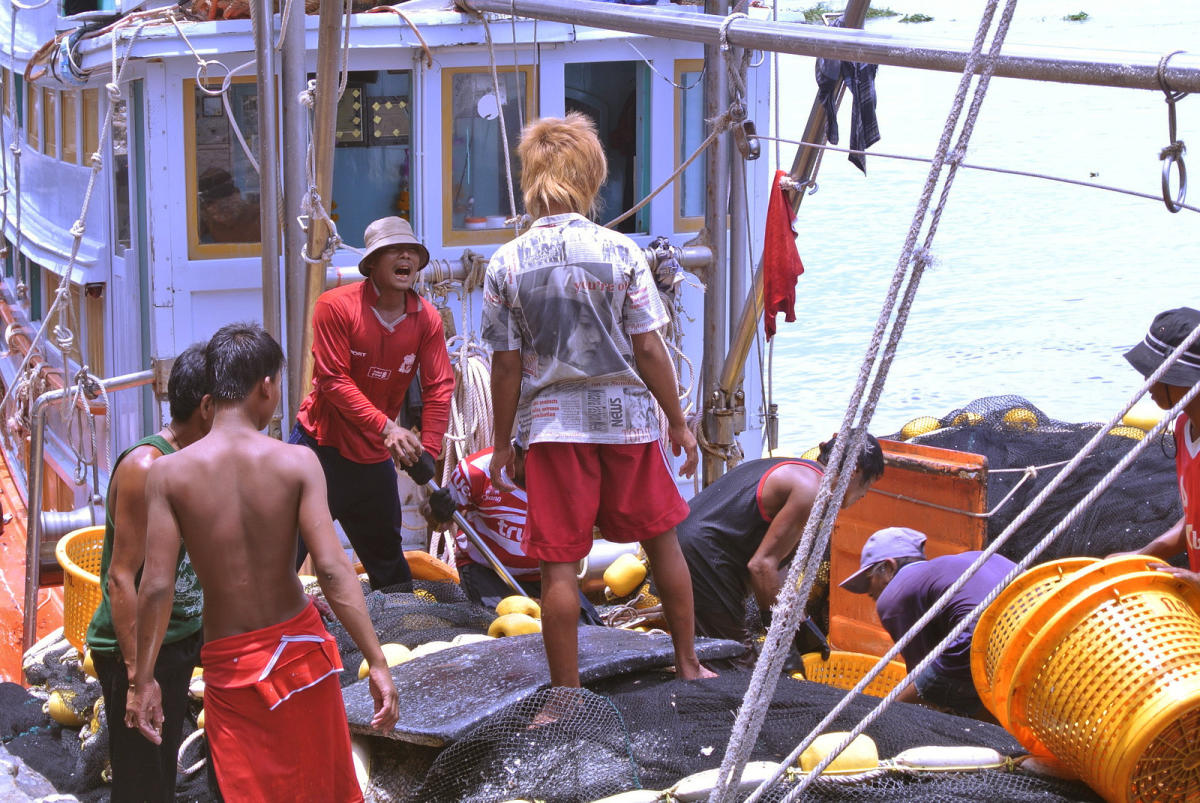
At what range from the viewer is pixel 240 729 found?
10.2ft

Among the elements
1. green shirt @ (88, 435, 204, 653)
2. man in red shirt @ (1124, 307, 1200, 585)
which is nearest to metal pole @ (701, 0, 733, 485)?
man in red shirt @ (1124, 307, 1200, 585)

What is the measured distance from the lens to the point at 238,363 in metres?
3.13

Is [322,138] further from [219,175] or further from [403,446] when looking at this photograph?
[219,175]

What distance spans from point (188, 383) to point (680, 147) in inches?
210

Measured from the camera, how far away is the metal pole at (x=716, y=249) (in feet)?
19.2

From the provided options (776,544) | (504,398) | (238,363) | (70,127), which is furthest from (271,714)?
(70,127)

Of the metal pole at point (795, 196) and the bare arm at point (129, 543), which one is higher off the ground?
the metal pole at point (795, 196)

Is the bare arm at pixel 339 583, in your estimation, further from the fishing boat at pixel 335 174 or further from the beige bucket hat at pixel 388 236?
the fishing boat at pixel 335 174

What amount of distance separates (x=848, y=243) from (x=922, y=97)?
27.0 ft

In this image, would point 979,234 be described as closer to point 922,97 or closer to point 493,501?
point 922,97

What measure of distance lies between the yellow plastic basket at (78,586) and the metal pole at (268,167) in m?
1.22

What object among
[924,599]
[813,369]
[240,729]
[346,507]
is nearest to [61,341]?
[346,507]

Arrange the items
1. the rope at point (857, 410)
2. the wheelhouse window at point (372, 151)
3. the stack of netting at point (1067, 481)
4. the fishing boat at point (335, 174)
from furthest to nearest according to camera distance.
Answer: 1. the wheelhouse window at point (372, 151)
2. the fishing boat at point (335, 174)
3. the stack of netting at point (1067, 481)
4. the rope at point (857, 410)

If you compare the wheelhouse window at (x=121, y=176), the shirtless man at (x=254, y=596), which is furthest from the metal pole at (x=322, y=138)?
the shirtless man at (x=254, y=596)
